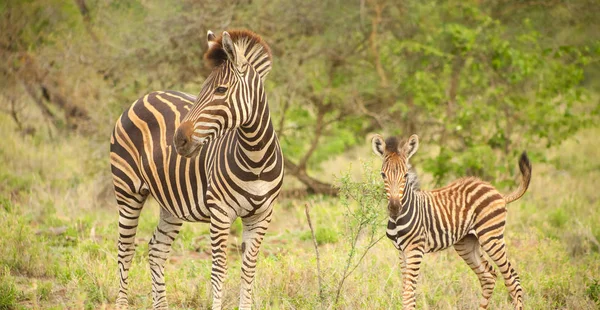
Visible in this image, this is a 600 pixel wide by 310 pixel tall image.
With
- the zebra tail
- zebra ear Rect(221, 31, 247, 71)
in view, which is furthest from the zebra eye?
the zebra tail

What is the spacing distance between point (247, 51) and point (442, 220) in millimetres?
2513

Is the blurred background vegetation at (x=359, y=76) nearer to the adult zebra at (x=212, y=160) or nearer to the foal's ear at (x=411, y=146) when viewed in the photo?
the adult zebra at (x=212, y=160)

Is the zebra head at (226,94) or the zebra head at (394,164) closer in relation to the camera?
the zebra head at (226,94)

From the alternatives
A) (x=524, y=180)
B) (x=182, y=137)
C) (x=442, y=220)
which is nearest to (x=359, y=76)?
(x=524, y=180)

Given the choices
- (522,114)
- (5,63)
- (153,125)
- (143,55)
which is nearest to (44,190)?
(143,55)

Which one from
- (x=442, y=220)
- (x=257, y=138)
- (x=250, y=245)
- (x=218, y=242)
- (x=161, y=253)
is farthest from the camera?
(x=161, y=253)

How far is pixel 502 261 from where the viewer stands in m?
6.57

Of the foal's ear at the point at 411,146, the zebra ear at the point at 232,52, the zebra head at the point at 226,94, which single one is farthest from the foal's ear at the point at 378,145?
the zebra ear at the point at 232,52

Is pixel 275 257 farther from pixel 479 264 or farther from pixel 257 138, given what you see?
pixel 257 138

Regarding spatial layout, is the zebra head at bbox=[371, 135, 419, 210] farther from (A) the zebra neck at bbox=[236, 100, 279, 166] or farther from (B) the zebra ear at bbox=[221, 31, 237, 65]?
(B) the zebra ear at bbox=[221, 31, 237, 65]

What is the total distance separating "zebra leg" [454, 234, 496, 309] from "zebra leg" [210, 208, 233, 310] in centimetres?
257

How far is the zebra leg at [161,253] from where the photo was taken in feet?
21.6

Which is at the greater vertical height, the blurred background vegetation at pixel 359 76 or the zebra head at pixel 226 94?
the blurred background vegetation at pixel 359 76

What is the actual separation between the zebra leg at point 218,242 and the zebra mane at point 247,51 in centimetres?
122
